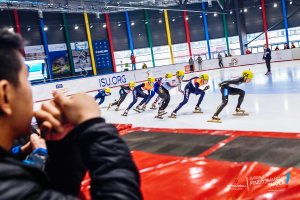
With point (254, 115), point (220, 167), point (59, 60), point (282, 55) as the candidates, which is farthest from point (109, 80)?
point (220, 167)

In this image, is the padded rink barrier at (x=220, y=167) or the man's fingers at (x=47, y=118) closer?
the man's fingers at (x=47, y=118)

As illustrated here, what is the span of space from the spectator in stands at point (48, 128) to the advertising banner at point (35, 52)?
23002mm

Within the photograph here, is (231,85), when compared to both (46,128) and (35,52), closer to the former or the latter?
(46,128)

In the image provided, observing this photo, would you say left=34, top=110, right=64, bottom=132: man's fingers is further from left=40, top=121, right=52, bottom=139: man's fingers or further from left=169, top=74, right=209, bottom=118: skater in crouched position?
left=169, top=74, right=209, bottom=118: skater in crouched position

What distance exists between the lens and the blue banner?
25.9m

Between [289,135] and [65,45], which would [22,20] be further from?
[289,135]

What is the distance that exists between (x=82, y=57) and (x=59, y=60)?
231cm

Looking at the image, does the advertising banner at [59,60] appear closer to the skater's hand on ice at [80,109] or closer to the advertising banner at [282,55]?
the advertising banner at [282,55]

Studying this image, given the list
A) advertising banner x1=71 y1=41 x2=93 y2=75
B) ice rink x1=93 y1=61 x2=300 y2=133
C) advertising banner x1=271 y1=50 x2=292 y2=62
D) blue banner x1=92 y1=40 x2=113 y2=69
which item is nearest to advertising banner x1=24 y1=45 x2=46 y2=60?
advertising banner x1=71 y1=41 x2=93 y2=75

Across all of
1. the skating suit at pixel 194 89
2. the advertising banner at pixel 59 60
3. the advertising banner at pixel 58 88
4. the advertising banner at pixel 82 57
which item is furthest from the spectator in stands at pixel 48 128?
the advertising banner at pixel 82 57

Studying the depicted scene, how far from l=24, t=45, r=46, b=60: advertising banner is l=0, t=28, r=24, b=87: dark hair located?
22981 millimetres

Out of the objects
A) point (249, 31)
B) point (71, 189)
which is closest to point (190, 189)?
point (71, 189)

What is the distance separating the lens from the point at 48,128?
86cm

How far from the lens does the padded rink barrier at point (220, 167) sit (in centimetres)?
241
